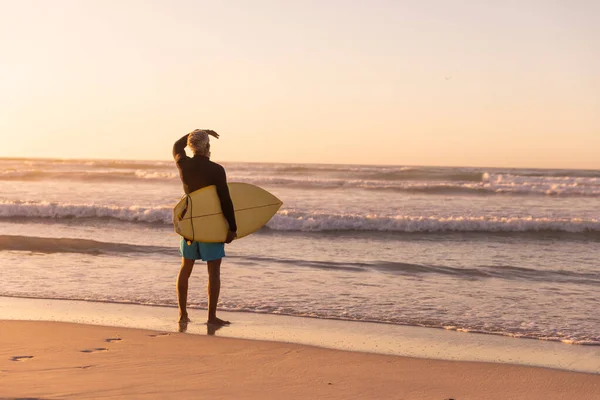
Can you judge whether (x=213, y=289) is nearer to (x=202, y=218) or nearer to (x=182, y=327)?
(x=182, y=327)

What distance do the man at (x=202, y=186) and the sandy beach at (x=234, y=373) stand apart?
0.86 m

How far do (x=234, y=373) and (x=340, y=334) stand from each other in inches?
63.2

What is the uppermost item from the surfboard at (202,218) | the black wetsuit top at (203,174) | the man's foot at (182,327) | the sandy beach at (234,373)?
the black wetsuit top at (203,174)

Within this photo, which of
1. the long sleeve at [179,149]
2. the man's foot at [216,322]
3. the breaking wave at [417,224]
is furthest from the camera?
the breaking wave at [417,224]

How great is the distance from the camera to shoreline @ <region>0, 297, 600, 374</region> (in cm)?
527

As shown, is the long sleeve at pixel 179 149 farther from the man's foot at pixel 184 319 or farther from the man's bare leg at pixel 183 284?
the man's foot at pixel 184 319

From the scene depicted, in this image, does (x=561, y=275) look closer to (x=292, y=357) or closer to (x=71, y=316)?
(x=292, y=357)

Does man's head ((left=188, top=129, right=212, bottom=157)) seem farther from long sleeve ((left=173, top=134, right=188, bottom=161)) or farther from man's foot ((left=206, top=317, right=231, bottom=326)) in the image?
man's foot ((left=206, top=317, right=231, bottom=326))

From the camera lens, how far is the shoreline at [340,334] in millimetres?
5273

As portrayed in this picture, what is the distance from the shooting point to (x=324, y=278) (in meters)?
8.88

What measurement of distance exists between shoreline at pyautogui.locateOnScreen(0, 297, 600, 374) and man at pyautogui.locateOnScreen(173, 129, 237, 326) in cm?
32

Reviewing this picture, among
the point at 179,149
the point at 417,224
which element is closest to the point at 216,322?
the point at 179,149

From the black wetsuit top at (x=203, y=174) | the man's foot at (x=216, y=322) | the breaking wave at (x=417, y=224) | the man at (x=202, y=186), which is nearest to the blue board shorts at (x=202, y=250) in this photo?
the man at (x=202, y=186)

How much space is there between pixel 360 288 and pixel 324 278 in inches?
31.1
